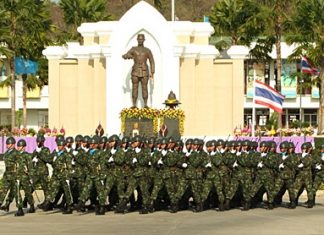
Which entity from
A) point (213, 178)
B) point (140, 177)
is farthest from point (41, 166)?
point (213, 178)

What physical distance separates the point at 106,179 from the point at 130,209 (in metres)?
1.15

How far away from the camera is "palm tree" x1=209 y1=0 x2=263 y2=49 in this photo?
2200 inches

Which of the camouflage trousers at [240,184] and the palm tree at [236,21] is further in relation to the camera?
the palm tree at [236,21]

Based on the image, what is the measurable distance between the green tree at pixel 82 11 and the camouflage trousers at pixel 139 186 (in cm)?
3764

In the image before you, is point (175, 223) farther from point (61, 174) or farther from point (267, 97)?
point (267, 97)

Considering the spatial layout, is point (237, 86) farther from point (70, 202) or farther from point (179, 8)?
point (179, 8)

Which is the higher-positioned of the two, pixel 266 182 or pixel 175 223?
pixel 266 182

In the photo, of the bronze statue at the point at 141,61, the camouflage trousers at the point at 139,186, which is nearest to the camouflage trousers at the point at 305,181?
the camouflage trousers at the point at 139,186

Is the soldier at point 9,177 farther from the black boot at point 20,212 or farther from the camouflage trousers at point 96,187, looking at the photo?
the camouflage trousers at point 96,187

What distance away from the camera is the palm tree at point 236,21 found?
5588cm

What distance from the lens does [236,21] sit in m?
57.2

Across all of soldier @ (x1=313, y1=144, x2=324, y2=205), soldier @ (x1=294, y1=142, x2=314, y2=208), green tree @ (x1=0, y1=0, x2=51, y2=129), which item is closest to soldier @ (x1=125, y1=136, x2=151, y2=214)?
soldier @ (x1=294, y1=142, x2=314, y2=208)

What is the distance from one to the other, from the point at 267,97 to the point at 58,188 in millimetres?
19552

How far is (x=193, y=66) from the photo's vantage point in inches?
1672
